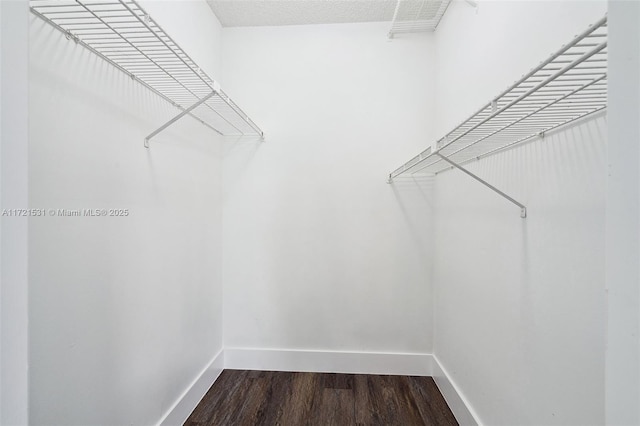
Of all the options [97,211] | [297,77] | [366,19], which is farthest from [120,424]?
[366,19]

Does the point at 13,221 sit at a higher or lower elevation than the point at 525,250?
higher

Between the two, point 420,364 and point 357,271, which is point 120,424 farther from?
point 420,364

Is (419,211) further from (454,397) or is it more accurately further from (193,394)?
(193,394)

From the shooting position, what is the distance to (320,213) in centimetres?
179

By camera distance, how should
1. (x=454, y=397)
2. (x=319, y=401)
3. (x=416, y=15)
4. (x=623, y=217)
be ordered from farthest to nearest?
(x=416, y=15), (x=319, y=401), (x=454, y=397), (x=623, y=217)

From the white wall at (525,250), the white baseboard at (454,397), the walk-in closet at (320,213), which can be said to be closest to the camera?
the walk-in closet at (320,213)

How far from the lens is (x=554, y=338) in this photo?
0.79 meters

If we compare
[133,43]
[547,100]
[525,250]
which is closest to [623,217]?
[547,100]

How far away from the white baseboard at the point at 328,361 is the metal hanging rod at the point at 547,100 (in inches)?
51.3

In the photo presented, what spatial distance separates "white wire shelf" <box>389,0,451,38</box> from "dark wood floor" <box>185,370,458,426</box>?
220 centimetres

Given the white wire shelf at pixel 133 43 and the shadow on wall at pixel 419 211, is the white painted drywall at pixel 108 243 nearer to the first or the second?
the white wire shelf at pixel 133 43

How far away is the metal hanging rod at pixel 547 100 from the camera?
0.52 m

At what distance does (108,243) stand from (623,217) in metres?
1.23

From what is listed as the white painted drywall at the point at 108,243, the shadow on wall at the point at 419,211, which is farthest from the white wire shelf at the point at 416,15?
the white painted drywall at the point at 108,243
